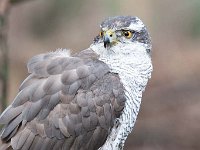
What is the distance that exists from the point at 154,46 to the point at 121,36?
636 cm

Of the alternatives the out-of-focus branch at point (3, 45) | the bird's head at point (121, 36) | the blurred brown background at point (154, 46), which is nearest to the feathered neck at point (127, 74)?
the bird's head at point (121, 36)

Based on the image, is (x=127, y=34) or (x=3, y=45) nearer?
(x=127, y=34)

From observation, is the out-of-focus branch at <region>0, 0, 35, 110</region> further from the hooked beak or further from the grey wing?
the hooked beak

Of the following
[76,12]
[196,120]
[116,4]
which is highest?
[116,4]

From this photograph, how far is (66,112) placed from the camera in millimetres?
6129

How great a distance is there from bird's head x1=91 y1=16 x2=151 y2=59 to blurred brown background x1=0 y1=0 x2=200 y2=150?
3592mm

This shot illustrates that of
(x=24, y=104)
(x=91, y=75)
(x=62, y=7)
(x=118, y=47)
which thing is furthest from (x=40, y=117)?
(x=62, y=7)

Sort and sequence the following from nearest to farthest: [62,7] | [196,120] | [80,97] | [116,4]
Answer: [80,97] → [116,4] → [196,120] → [62,7]

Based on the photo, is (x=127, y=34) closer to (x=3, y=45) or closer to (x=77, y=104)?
(x=77, y=104)

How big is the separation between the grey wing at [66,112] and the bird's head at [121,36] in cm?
30

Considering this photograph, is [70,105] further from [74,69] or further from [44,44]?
[44,44]

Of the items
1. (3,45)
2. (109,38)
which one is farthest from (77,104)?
(3,45)

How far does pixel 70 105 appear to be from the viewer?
20.1 feet

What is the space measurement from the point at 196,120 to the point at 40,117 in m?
5.65
